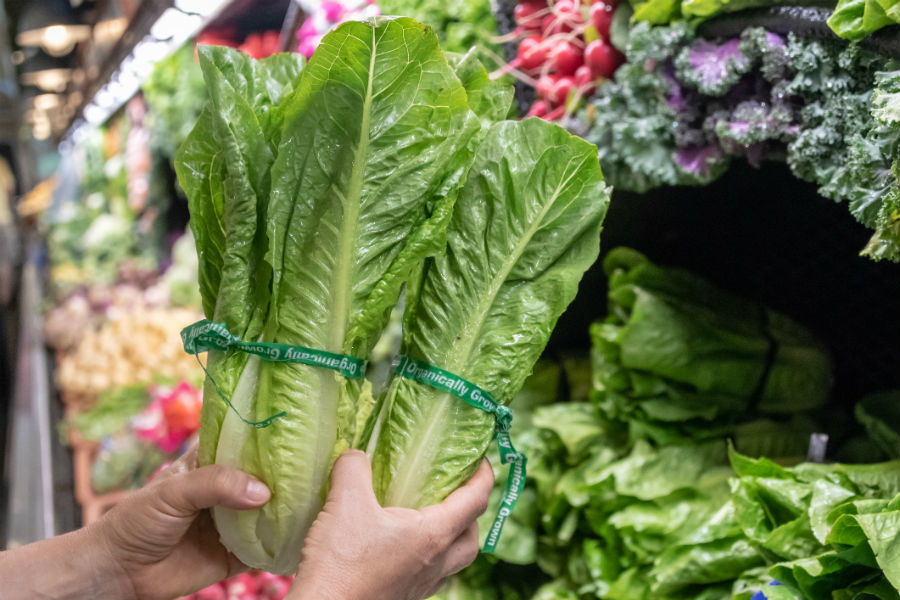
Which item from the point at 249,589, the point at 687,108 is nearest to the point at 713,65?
the point at 687,108

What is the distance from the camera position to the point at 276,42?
4398 millimetres

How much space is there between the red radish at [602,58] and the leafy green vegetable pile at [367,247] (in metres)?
0.62

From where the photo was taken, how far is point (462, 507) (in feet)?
3.87

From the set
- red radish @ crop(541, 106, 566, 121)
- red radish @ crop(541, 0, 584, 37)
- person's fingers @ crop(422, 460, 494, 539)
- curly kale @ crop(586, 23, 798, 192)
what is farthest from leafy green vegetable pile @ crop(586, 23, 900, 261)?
person's fingers @ crop(422, 460, 494, 539)

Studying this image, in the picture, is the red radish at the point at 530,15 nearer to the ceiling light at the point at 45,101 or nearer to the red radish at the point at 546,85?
the red radish at the point at 546,85

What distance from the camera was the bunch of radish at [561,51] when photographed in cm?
179

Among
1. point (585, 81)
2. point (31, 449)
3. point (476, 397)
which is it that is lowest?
point (31, 449)

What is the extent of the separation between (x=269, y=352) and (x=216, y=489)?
230mm

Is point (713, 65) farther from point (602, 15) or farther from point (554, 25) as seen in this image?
point (554, 25)

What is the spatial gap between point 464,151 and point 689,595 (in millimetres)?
1114

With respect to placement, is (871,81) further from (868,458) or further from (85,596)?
(85,596)

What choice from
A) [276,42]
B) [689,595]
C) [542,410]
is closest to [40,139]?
[276,42]

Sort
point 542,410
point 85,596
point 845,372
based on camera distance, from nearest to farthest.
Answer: point 85,596 → point 845,372 → point 542,410

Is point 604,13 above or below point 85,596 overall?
above
